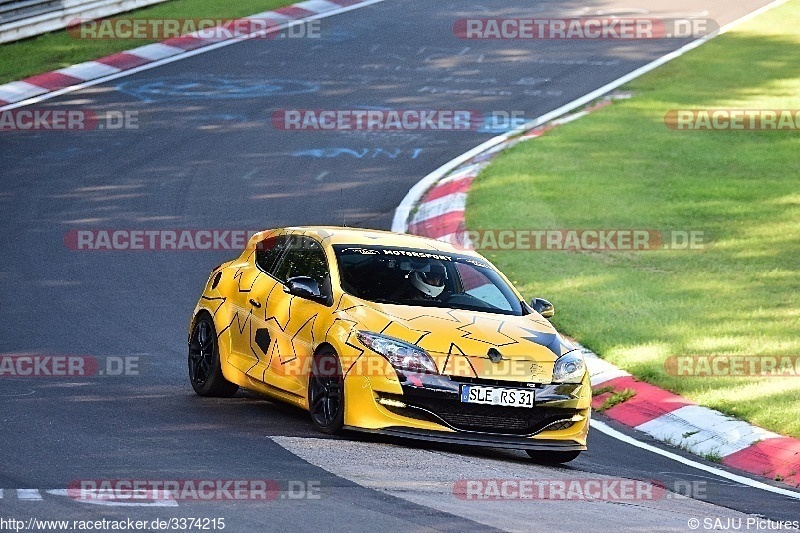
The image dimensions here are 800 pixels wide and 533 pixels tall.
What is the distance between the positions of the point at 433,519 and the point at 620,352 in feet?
21.4

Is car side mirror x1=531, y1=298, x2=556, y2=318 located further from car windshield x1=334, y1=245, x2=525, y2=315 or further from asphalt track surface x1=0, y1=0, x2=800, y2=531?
asphalt track surface x1=0, y1=0, x2=800, y2=531

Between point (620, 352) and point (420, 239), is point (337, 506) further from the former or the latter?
point (620, 352)

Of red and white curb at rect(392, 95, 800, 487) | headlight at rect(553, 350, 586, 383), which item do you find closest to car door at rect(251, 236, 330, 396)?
headlight at rect(553, 350, 586, 383)

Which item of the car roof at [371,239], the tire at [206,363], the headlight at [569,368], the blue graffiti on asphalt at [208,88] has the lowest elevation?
the tire at [206,363]

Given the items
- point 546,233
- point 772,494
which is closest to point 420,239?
point 772,494

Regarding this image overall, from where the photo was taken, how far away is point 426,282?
11125mm

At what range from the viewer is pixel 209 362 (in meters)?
11.9

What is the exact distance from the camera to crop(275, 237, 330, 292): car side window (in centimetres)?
1120

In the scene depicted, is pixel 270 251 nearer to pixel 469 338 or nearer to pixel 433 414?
pixel 469 338

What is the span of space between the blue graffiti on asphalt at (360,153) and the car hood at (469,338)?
11.7 meters

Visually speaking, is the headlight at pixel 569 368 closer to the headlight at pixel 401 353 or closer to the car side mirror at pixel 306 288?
the headlight at pixel 401 353

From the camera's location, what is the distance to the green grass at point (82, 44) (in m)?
26.2

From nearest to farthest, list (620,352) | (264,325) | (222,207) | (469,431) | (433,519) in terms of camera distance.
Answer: (433,519) < (469,431) < (264,325) < (620,352) < (222,207)

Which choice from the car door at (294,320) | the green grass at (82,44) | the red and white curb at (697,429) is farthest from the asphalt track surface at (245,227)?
the green grass at (82,44)
